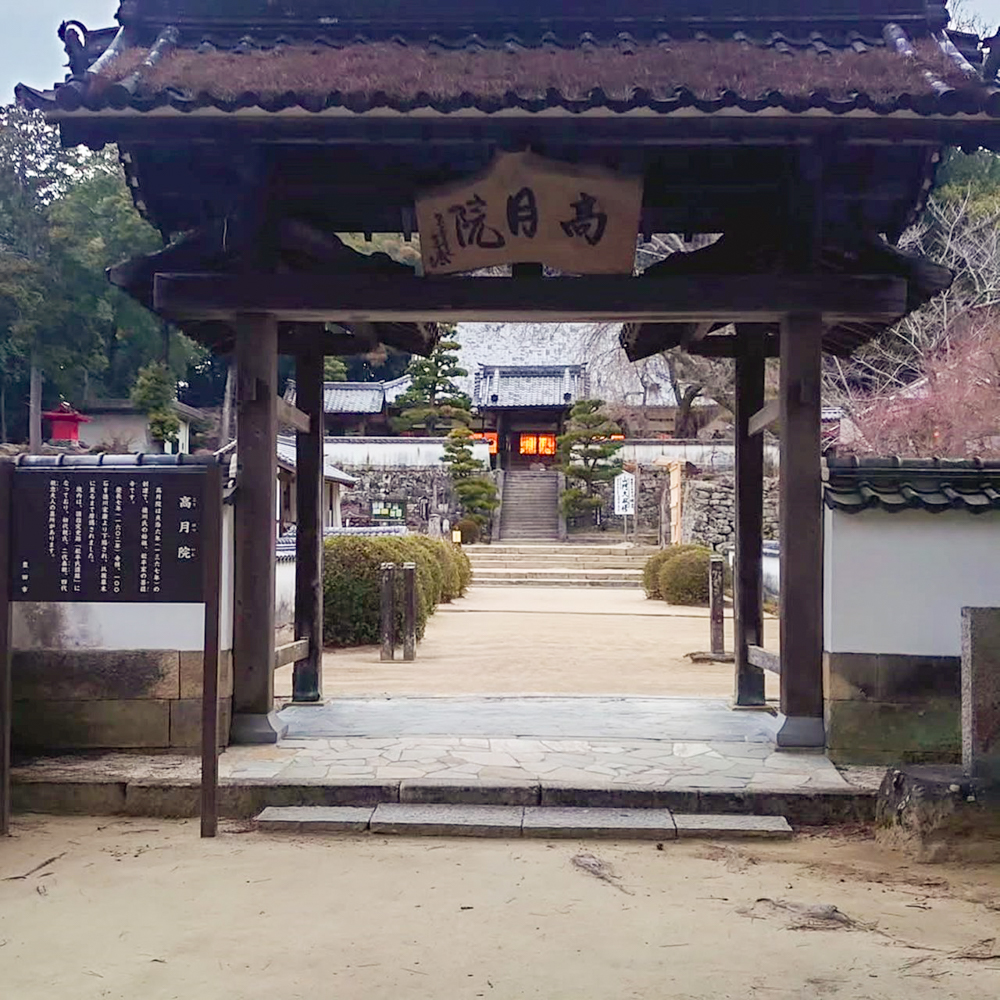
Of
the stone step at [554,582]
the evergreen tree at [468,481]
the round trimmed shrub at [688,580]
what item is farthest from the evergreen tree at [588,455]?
the round trimmed shrub at [688,580]

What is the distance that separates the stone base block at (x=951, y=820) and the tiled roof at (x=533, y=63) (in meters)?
3.42

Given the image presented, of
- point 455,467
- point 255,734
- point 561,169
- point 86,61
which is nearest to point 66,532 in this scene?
point 255,734

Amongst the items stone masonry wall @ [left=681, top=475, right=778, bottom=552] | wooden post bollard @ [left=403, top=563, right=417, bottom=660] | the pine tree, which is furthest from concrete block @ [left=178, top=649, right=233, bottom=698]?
the pine tree

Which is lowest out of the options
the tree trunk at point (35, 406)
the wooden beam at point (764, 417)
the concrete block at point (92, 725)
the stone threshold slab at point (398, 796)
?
the stone threshold slab at point (398, 796)

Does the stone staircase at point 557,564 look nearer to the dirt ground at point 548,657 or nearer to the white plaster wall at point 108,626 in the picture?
the dirt ground at point 548,657

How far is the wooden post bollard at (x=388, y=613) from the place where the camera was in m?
12.8

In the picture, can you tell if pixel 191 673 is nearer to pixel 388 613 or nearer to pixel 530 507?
pixel 388 613

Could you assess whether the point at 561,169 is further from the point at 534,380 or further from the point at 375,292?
the point at 534,380

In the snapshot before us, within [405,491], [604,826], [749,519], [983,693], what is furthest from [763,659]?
[405,491]

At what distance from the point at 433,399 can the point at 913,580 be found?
3785 centimetres

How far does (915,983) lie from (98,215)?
A: 43.3 m

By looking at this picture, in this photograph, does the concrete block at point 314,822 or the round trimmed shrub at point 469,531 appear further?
the round trimmed shrub at point 469,531

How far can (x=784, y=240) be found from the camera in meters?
6.41

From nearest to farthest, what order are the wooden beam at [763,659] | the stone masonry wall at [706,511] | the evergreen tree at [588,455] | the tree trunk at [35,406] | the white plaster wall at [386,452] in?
the wooden beam at [763,659], the stone masonry wall at [706,511], the tree trunk at [35,406], the evergreen tree at [588,455], the white plaster wall at [386,452]
